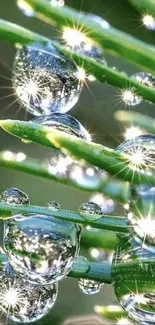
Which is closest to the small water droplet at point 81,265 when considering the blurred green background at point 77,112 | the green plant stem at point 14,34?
the green plant stem at point 14,34

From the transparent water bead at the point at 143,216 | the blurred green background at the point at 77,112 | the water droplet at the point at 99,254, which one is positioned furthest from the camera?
the blurred green background at the point at 77,112

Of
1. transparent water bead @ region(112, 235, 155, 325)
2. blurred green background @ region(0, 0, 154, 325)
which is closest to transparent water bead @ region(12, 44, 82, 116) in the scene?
transparent water bead @ region(112, 235, 155, 325)

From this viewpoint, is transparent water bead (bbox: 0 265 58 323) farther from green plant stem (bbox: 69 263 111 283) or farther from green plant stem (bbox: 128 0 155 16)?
green plant stem (bbox: 128 0 155 16)

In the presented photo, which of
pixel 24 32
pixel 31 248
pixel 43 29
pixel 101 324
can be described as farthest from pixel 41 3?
pixel 43 29

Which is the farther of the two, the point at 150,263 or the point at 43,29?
the point at 43,29

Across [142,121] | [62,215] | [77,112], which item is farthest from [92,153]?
[77,112]

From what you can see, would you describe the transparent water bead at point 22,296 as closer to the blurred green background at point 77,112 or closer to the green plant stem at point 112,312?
the green plant stem at point 112,312

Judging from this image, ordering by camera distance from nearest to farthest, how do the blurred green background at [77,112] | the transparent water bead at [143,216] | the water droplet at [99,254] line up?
the transparent water bead at [143,216], the water droplet at [99,254], the blurred green background at [77,112]

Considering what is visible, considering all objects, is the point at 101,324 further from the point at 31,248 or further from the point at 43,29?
the point at 43,29
